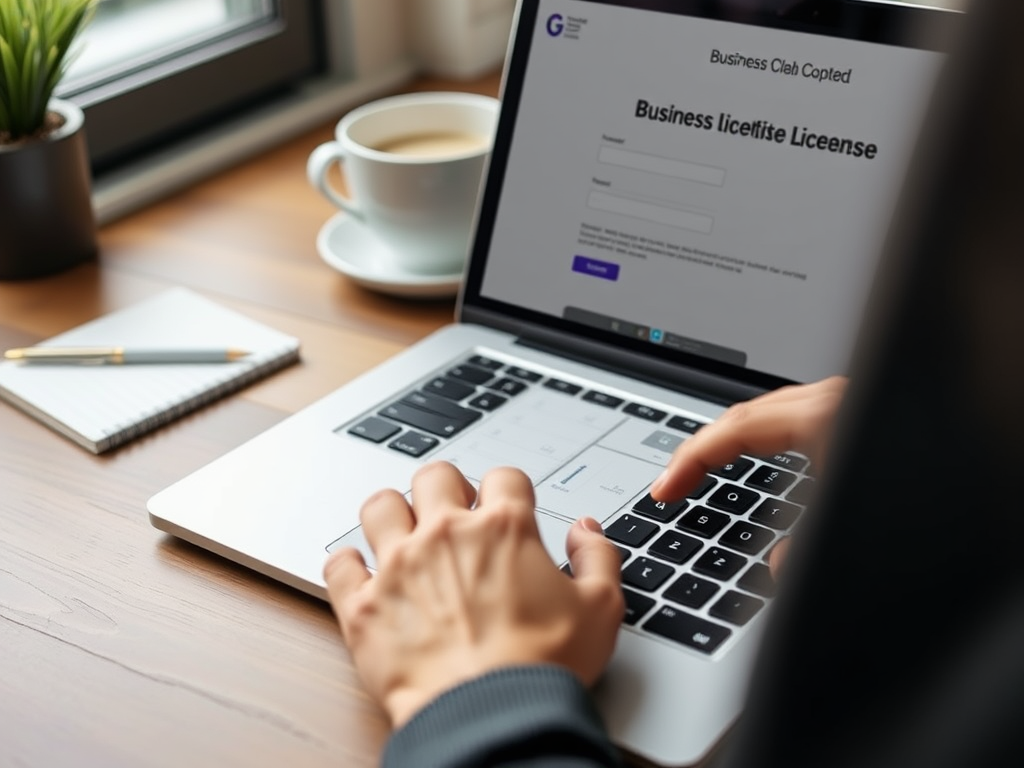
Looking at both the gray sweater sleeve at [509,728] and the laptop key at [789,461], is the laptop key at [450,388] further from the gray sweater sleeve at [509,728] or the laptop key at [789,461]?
the gray sweater sleeve at [509,728]

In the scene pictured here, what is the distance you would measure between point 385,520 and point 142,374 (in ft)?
1.09

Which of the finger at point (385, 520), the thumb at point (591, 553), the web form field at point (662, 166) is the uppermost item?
the web form field at point (662, 166)

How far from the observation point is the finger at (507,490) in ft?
1.91

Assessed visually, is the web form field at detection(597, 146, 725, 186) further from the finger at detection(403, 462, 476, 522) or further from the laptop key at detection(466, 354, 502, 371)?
the finger at detection(403, 462, 476, 522)

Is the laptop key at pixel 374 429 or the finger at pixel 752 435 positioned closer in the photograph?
the finger at pixel 752 435

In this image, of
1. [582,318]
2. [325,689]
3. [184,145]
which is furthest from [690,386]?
[184,145]

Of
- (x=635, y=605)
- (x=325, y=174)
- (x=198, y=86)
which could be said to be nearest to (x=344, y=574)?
(x=635, y=605)

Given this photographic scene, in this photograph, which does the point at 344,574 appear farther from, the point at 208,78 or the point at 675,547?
the point at 208,78

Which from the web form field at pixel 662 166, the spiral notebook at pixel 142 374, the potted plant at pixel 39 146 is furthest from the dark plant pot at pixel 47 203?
the web form field at pixel 662 166

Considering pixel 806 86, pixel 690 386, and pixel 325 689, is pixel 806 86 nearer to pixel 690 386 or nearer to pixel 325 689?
pixel 690 386

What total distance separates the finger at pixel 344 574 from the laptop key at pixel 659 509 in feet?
0.52

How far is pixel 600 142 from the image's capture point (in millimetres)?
809

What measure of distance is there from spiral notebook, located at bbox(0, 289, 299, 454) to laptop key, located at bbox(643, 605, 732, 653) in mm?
390

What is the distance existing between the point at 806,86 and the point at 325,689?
18.0 inches
